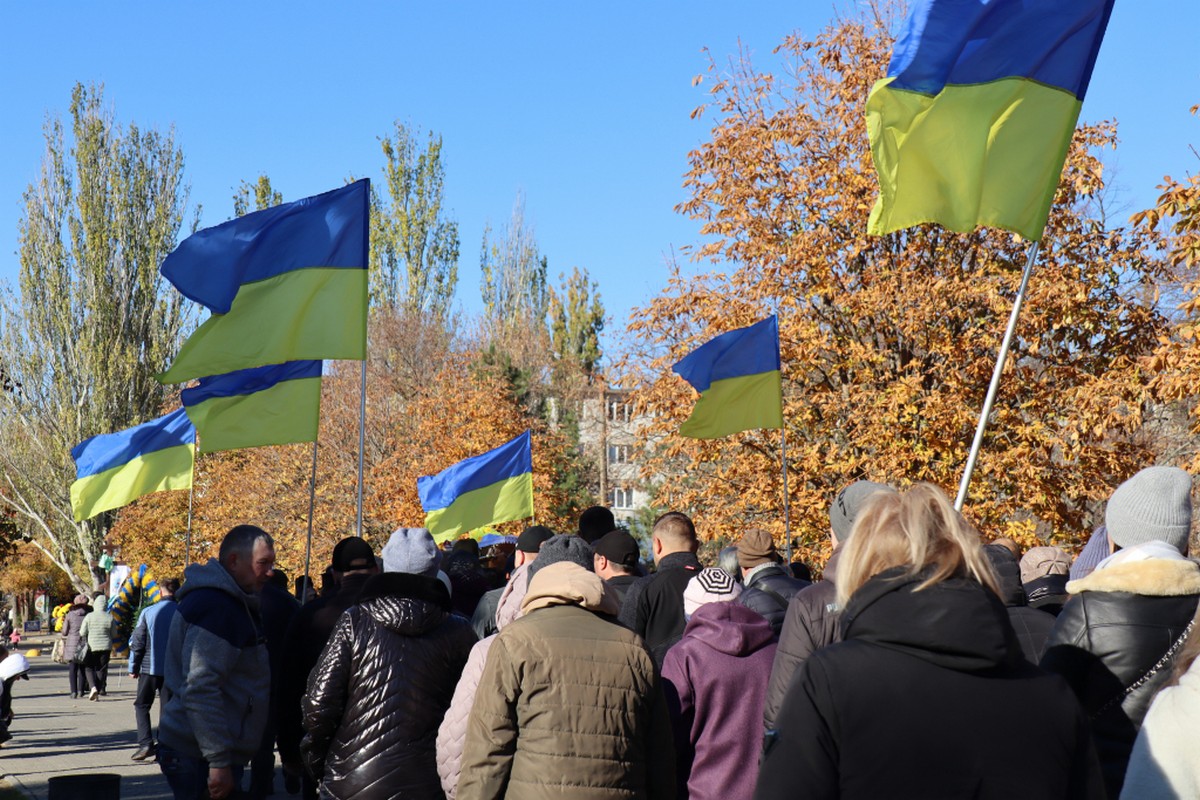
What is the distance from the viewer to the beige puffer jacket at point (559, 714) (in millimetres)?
4184

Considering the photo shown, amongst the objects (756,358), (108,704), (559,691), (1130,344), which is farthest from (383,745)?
(108,704)

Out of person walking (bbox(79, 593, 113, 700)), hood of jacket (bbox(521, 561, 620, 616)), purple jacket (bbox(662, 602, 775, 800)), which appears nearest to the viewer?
hood of jacket (bbox(521, 561, 620, 616))

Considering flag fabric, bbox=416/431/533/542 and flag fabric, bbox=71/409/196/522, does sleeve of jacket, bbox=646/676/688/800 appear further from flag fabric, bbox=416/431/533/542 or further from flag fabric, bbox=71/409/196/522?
flag fabric, bbox=416/431/533/542

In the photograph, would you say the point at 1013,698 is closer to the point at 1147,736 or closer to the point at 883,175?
the point at 1147,736

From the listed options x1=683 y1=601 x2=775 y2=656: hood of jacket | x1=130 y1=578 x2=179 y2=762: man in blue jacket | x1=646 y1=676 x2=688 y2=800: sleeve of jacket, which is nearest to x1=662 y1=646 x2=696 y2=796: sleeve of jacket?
x1=683 y1=601 x2=775 y2=656: hood of jacket

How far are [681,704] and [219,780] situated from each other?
6.62 feet

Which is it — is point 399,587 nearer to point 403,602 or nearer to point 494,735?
point 403,602

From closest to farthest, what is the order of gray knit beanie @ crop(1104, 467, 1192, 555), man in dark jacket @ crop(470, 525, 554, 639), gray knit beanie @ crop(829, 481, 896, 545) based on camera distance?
1. gray knit beanie @ crop(1104, 467, 1192, 555)
2. gray knit beanie @ crop(829, 481, 896, 545)
3. man in dark jacket @ crop(470, 525, 554, 639)

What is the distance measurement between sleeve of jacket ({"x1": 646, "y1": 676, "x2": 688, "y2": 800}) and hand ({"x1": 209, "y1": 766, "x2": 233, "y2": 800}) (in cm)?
216

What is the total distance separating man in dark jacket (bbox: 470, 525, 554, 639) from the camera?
841 cm

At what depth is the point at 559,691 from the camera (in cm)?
420

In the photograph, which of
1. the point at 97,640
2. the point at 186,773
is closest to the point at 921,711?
the point at 186,773

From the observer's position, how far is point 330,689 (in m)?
5.06

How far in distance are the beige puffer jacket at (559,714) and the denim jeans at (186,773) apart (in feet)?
7.23
